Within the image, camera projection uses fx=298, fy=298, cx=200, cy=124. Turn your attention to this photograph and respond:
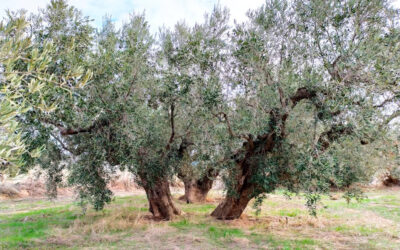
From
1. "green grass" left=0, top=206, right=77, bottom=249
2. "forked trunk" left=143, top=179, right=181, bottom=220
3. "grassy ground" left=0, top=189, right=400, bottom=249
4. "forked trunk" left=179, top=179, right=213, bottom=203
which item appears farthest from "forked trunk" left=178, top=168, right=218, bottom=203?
"green grass" left=0, top=206, right=77, bottom=249

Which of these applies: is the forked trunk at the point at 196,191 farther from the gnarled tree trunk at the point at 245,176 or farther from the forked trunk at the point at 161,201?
the gnarled tree trunk at the point at 245,176

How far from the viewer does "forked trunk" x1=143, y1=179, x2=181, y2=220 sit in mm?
12195

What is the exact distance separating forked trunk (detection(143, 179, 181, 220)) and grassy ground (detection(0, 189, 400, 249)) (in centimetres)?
44

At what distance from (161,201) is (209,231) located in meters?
2.74

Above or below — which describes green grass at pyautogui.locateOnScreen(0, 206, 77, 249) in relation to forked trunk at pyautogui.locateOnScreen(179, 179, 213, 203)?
below

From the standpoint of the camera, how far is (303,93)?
834cm

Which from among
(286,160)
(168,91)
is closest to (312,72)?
(286,160)

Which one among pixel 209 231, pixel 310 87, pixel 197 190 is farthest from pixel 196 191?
pixel 310 87

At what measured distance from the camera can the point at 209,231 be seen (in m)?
10.6

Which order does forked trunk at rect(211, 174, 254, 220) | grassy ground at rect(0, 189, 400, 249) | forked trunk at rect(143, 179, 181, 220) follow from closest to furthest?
grassy ground at rect(0, 189, 400, 249) < forked trunk at rect(211, 174, 254, 220) < forked trunk at rect(143, 179, 181, 220)

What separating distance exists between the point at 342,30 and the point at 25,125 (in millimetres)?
8370

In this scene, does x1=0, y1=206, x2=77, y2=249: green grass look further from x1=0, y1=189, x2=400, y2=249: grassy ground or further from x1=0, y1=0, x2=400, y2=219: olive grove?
x1=0, y1=0, x2=400, y2=219: olive grove

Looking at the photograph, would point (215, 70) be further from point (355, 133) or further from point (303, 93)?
point (355, 133)

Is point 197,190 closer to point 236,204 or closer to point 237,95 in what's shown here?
point 236,204
